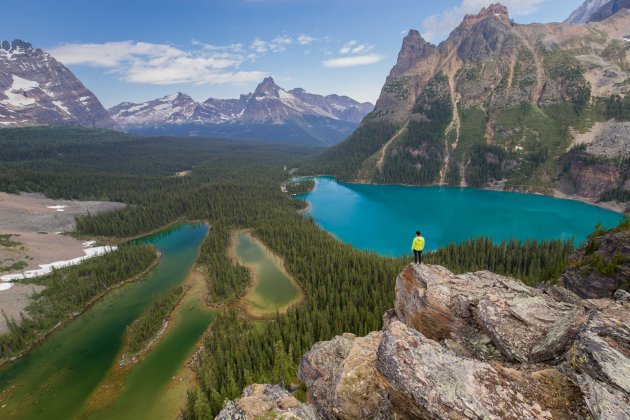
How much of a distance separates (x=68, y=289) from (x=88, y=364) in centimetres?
2870

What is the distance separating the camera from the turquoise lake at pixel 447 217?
9994 cm

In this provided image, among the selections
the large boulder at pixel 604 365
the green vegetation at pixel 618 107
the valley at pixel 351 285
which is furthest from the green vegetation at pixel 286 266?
the green vegetation at pixel 618 107

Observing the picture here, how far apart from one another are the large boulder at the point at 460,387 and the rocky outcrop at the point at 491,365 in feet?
0.12

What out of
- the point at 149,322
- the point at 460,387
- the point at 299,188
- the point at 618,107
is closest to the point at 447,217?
the point at 299,188

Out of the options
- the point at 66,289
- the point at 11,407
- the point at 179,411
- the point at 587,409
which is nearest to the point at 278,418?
the point at 587,409

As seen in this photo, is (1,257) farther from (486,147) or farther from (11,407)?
(486,147)

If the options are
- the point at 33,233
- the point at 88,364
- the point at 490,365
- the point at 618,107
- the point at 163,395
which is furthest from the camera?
the point at 618,107

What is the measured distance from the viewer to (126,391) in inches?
1821

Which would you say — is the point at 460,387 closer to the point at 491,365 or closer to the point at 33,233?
the point at 491,365

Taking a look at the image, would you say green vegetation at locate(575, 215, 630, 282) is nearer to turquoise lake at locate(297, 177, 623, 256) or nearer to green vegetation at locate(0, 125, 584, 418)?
green vegetation at locate(0, 125, 584, 418)

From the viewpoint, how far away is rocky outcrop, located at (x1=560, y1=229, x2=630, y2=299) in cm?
3669

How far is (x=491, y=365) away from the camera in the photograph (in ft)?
45.6

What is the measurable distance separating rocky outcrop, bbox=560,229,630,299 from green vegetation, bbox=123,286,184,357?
6867 centimetres

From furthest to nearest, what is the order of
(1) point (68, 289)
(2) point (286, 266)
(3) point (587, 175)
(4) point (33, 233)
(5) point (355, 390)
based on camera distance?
(3) point (587, 175) < (4) point (33, 233) < (2) point (286, 266) < (1) point (68, 289) < (5) point (355, 390)
